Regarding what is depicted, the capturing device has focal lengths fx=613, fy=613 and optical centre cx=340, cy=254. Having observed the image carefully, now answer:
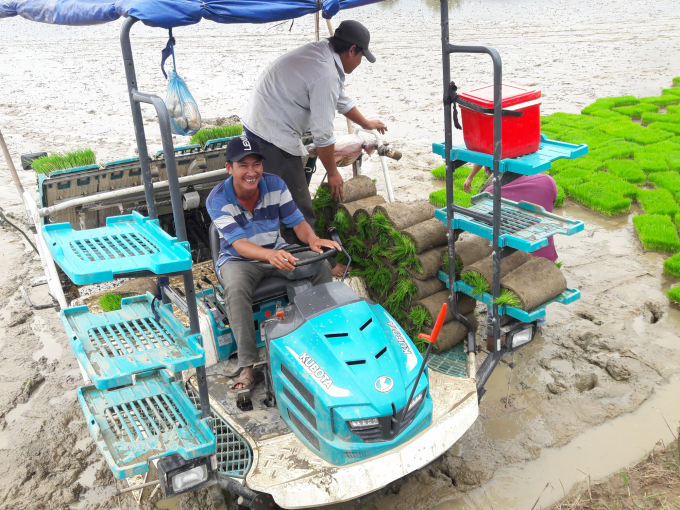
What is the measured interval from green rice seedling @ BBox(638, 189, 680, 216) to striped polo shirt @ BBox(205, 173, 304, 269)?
4.79m

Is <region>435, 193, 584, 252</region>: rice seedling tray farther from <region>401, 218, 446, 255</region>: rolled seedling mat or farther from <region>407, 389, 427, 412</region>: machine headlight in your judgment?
<region>407, 389, 427, 412</region>: machine headlight

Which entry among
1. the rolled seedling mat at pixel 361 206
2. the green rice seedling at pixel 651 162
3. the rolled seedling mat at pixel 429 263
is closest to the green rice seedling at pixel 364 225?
the rolled seedling mat at pixel 361 206

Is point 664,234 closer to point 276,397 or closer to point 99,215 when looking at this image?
point 276,397

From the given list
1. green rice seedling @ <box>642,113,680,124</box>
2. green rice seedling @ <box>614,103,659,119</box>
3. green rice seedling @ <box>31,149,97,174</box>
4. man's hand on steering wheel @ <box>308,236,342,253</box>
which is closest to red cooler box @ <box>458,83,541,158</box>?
man's hand on steering wheel @ <box>308,236,342,253</box>

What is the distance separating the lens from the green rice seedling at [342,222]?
4828mm

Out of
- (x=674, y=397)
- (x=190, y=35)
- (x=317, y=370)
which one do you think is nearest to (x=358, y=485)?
(x=317, y=370)

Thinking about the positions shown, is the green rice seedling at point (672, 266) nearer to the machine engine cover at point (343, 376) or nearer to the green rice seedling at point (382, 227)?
the green rice seedling at point (382, 227)

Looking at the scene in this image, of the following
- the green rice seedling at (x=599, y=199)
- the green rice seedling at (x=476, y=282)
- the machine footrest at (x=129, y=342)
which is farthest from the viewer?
the green rice seedling at (x=599, y=199)

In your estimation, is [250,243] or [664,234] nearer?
[250,243]

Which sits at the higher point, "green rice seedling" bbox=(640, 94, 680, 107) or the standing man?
the standing man

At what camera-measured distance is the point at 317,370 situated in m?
3.12

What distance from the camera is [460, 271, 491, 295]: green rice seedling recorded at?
4.10 m

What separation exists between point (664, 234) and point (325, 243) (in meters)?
4.26

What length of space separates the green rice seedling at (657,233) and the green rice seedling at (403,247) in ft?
10.7
